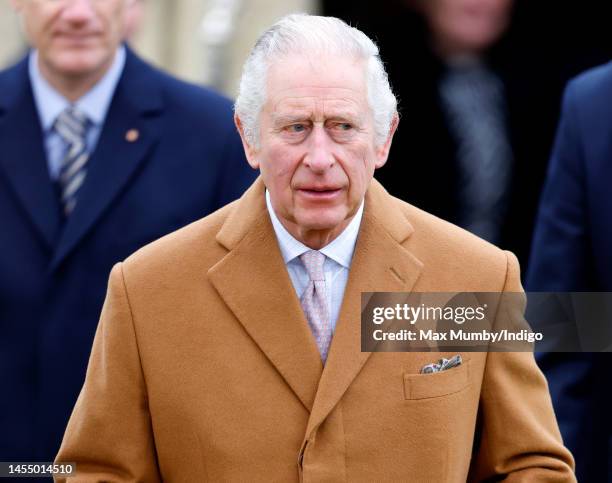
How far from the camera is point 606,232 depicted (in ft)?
15.9

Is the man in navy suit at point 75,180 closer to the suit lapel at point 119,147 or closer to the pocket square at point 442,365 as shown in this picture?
the suit lapel at point 119,147

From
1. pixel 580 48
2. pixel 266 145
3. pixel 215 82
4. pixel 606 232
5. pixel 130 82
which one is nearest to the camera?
pixel 266 145

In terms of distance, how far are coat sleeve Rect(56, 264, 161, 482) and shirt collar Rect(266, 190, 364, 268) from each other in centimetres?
39

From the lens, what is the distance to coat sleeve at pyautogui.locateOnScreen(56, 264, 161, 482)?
3900mm

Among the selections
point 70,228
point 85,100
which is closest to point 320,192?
point 70,228

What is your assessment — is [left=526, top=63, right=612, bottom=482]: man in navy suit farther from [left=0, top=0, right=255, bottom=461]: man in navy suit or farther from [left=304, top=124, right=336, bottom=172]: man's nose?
[left=304, top=124, right=336, bottom=172]: man's nose

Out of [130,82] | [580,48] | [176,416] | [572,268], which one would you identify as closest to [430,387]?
[176,416]

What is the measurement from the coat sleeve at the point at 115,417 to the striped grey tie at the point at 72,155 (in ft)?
4.22

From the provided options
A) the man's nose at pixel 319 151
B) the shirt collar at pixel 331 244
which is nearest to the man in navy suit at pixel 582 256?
the shirt collar at pixel 331 244

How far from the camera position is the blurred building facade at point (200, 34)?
29.4 ft

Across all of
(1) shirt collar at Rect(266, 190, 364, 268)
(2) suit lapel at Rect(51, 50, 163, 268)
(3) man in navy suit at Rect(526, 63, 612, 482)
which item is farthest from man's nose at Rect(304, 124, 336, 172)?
(2) suit lapel at Rect(51, 50, 163, 268)

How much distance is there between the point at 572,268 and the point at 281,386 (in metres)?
1.33

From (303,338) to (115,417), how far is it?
477 millimetres

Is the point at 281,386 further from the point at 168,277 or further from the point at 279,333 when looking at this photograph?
the point at 168,277
